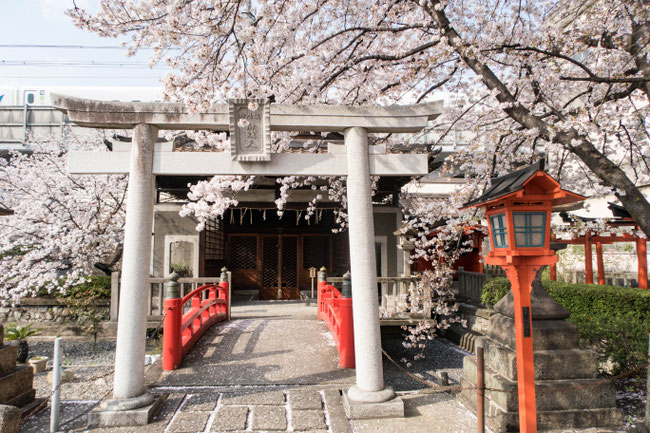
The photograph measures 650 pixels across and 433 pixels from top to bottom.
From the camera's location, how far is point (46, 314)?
465 inches

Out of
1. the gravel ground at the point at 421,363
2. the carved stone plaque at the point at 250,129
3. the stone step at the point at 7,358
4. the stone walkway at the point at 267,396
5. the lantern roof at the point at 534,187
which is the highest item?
the carved stone plaque at the point at 250,129

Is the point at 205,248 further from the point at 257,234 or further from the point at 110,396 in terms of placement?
the point at 110,396

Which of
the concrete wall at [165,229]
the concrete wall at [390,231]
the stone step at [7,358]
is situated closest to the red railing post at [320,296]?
the concrete wall at [390,231]

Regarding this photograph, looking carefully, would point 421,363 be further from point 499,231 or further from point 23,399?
point 23,399

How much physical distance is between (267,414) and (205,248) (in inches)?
362

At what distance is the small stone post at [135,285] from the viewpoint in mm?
4633

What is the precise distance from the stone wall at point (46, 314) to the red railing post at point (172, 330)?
6.75 m

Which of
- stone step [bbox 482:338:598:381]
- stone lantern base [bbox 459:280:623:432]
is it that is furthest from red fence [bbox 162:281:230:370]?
stone step [bbox 482:338:598:381]

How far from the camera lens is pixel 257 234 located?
Result: 15.8 metres

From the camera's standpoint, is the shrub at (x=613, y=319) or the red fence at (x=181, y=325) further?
the red fence at (x=181, y=325)

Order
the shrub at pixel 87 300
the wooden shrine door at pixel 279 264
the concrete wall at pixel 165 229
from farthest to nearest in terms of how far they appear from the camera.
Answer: the wooden shrine door at pixel 279 264 < the concrete wall at pixel 165 229 < the shrub at pixel 87 300

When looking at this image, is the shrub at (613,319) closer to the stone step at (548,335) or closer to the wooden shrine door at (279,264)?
the stone step at (548,335)

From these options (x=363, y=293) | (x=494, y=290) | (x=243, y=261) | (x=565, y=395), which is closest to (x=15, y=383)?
(x=363, y=293)

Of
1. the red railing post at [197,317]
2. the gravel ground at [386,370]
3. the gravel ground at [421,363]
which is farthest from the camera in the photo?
the gravel ground at [421,363]
